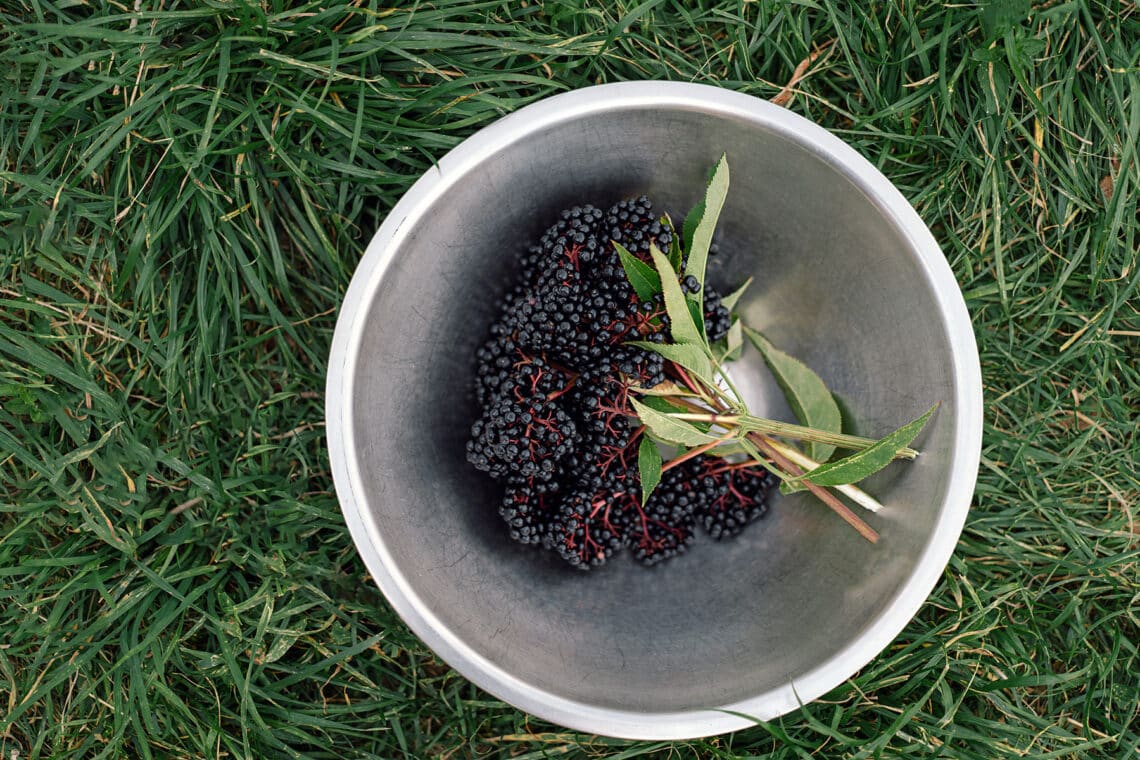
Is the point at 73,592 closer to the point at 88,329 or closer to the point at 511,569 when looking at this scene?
the point at 88,329

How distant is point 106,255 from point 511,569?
0.86 metres

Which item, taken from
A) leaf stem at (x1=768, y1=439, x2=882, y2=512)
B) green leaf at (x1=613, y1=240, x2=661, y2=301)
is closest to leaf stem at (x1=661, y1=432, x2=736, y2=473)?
leaf stem at (x1=768, y1=439, x2=882, y2=512)

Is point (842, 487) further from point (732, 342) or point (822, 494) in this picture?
point (732, 342)

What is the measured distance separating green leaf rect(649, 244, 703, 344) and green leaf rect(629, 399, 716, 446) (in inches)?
4.1

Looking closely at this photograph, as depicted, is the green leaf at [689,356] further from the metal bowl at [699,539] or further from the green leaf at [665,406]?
the metal bowl at [699,539]

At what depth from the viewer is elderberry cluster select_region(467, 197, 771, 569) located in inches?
43.6

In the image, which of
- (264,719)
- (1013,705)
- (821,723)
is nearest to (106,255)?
(264,719)

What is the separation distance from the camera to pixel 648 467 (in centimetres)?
107

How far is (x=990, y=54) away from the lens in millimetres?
1333

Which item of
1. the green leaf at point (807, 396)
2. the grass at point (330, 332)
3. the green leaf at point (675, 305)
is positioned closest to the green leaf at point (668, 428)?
the green leaf at point (675, 305)

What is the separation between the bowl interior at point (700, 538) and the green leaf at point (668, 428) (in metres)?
0.34

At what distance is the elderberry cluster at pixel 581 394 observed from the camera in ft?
3.63

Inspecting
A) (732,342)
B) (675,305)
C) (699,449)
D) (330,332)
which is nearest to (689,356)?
(675,305)

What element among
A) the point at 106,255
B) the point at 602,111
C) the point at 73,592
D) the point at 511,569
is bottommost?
the point at 73,592
